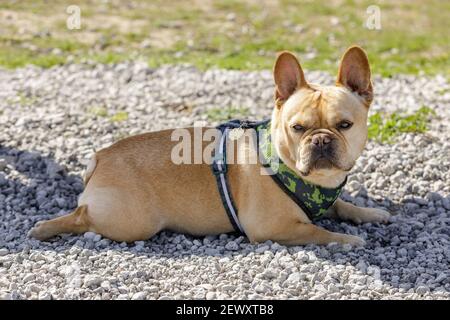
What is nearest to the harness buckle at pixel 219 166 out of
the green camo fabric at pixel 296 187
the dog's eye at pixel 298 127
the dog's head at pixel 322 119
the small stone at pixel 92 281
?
the green camo fabric at pixel 296 187

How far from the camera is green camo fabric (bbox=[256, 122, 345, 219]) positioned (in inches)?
249

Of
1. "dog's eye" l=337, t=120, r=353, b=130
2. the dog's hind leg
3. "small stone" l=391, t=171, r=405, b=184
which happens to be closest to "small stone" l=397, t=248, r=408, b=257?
"dog's eye" l=337, t=120, r=353, b=130

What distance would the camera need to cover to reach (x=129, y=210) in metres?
6.52

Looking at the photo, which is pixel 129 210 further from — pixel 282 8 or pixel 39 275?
pixel 282 8

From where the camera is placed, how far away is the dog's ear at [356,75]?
6223 mm

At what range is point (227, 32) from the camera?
1257 centimetres

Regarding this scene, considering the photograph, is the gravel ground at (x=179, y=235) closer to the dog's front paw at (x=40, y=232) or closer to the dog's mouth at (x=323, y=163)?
the dog's front paw at (x=40, y=232)

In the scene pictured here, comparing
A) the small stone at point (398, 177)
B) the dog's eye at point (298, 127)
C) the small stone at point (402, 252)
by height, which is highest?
the dog's eye at point (298, 127)

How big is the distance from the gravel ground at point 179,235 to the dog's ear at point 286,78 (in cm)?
112

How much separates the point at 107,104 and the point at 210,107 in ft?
3.77

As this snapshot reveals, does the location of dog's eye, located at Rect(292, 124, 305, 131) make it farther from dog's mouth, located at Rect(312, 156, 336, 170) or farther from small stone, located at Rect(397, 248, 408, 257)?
small stone, located at Rect(397, 248, 408, 257)

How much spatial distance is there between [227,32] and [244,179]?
6.41 metres

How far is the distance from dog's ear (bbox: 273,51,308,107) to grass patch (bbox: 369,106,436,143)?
7.74 ft
